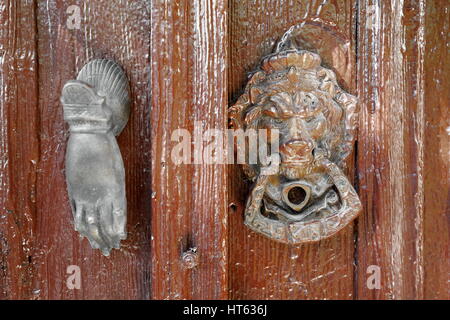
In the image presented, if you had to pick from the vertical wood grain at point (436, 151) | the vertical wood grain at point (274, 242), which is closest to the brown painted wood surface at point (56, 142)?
the vertical wood grain at point (274, 242)

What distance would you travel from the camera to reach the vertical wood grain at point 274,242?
63cm

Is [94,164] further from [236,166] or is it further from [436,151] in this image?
[436,151]

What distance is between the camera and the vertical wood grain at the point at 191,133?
21.8 inches

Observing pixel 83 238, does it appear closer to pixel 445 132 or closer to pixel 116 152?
pixel 116 152

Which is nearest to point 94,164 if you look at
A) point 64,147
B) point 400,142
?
point 64,147

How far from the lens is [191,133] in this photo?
1.83 feet

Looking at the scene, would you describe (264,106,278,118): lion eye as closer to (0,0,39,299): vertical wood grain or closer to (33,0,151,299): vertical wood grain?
(33,0,151,299): vertical wood grain

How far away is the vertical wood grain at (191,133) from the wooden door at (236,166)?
5 centimetres

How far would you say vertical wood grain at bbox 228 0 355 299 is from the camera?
0.63m

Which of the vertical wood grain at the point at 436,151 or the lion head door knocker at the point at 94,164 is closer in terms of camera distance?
the lion head door knocker at the point at 94,164

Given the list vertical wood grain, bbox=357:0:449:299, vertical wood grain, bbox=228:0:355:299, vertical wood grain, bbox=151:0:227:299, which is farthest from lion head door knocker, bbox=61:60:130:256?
vertical wood grain, bbox=357:0:449:299

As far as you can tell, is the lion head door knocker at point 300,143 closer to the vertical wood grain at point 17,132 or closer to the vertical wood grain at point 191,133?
the vertical wood grain at point 191,133

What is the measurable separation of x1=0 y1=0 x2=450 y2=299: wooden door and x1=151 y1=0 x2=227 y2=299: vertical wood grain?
5 cm

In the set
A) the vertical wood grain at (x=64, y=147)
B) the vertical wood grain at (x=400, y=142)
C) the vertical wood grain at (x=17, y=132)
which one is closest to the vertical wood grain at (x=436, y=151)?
the vertical wood grain at (x=400, y=142)
